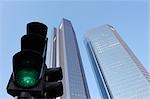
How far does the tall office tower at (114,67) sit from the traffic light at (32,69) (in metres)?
110

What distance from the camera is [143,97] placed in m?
111

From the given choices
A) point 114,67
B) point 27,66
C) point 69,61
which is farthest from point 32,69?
point 114,67

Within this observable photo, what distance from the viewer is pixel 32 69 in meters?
3.02

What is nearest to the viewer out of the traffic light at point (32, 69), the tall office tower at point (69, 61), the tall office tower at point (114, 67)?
the traffic light at point (32, 69)

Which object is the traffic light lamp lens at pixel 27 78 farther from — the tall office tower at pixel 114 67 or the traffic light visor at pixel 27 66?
the tall office tower at pixel 114 67

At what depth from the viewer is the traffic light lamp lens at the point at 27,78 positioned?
2873 mm

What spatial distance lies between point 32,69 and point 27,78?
12cm

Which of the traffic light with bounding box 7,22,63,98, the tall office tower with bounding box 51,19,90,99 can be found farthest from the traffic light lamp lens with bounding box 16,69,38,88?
the tall office tower with bounding box 51,19,90,99

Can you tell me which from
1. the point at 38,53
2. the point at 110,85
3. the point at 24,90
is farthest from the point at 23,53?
Result: the point at 110,85

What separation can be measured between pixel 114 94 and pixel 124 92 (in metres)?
3.81

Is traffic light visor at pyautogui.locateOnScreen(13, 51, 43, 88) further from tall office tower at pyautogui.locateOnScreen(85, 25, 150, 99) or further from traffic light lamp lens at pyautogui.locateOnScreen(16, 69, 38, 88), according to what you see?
tall office tower at pyautogui.locateOnScreen(85, 25, 150, 99)

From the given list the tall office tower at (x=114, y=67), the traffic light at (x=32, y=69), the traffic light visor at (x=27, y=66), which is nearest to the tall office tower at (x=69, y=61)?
the tall office tower at (x=114, y=67)

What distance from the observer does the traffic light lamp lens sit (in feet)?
9.42

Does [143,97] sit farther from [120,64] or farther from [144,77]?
[120,64]
